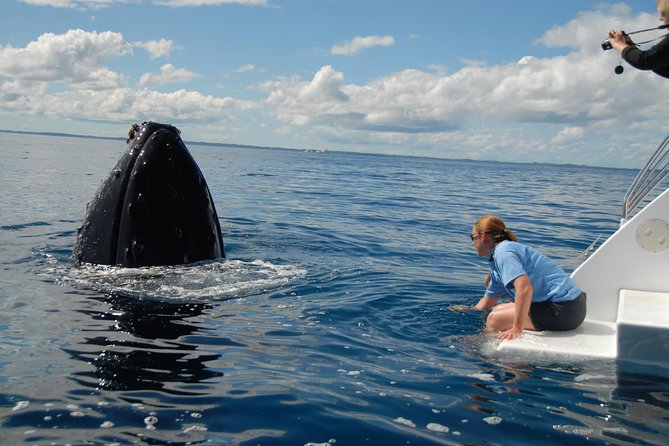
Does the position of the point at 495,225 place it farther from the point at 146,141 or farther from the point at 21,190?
the point at 21,190

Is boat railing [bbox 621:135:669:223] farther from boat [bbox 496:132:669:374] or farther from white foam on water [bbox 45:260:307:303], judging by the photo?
white foam on water [bbox 45:260:307:303]

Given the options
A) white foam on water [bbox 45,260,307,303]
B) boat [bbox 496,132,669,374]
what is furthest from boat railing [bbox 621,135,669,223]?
white foam on water [bbox 45,260,307,303]

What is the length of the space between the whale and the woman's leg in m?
3.74

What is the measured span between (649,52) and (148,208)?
547cm

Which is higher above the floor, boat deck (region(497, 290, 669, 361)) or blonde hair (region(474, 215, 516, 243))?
blonde hair (region(474, 215, 516, 243))

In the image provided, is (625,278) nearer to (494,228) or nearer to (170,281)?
(494,228)

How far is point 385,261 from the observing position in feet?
38.0

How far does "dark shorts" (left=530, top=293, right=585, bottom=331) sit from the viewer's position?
21.4 ft

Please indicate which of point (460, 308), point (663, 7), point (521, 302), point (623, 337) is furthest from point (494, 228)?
point (663, 7)

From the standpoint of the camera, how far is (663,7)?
535cm

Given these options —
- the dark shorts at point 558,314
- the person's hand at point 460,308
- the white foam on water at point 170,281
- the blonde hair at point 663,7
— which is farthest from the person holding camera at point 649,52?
the white foam on water at point 170,281

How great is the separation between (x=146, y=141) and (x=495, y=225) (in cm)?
425

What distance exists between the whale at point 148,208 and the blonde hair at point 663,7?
5.33 metres

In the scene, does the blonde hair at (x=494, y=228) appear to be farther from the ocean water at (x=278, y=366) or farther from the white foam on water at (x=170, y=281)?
the white foam on water at (x=170, y=281)
